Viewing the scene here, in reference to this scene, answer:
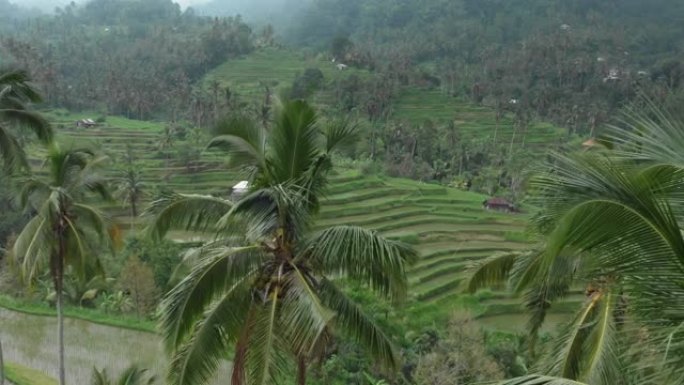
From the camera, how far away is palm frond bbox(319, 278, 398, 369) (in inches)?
206

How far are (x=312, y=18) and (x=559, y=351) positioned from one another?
124 m

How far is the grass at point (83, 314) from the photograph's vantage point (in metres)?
18.0

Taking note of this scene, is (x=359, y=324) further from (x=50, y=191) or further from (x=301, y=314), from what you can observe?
(x=50, y=191)

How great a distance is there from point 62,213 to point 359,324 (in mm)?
5927

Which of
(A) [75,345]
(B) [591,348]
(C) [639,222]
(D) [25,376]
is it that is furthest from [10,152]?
(A) [75,345]

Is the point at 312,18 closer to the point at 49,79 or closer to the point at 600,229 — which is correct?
the point at 49,79

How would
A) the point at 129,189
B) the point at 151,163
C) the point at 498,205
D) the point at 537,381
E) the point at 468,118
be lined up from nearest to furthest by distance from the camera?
the point at 537,381 → the point at 129,189 → the point at 498,205 → the point at 151,163 → the point at 468,118

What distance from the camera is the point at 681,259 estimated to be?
2814 millimetres

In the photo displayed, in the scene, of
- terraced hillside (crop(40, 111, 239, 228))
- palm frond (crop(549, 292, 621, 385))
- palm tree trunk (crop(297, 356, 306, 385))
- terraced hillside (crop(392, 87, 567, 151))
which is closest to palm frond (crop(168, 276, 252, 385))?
palm tree trunk (crop(297, 356, 306, 385))

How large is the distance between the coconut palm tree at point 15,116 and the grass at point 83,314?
1008 cm

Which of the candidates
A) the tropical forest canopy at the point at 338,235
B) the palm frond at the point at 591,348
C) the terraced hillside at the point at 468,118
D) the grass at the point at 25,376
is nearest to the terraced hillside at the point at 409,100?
the terraced hillside at the point at 468,118

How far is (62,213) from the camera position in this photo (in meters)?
9.34

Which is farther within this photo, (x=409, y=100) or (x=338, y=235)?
(x=409, y=100)

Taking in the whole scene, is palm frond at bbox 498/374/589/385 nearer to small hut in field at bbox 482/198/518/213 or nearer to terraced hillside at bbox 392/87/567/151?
small hut in field at bbox 482/198/518/213
